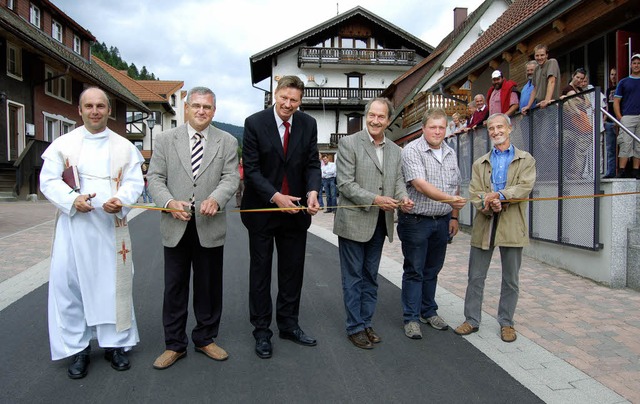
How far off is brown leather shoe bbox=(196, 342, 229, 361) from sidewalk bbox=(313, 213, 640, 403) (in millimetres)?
2068

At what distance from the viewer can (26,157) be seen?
21875mm

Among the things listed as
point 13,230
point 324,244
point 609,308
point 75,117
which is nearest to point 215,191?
point 609,308

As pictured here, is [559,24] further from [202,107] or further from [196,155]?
[196,155]

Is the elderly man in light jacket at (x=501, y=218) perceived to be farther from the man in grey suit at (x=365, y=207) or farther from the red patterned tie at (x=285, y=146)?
the red patterned tie at (x=285, y=146)

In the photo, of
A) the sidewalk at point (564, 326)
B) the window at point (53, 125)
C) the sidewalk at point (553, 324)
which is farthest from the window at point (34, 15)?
the sidewalk at point (564, 326)

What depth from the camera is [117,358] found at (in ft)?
12.4

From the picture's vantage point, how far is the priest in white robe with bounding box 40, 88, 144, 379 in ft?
12.1

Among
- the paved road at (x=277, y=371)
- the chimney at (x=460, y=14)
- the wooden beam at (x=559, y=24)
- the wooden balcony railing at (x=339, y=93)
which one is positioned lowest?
the paved road at (x=277, y=371)

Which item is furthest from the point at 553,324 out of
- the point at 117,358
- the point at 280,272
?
the point at 117,358

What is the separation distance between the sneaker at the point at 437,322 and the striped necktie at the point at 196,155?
Answer: 8.37ft

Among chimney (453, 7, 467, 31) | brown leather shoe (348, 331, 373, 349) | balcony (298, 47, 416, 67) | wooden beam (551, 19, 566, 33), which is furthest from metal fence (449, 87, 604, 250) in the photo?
balcony (298, 47, 416, 67)

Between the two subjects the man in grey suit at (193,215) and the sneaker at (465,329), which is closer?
the man in grey suit at (193,215)

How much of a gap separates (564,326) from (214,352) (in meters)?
3.17

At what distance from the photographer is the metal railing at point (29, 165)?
70.3 feet
